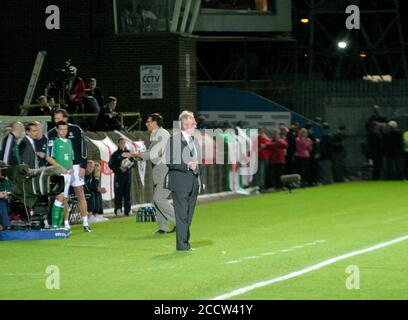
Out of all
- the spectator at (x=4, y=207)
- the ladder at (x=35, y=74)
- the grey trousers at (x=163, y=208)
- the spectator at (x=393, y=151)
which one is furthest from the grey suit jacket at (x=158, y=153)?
the spectator at (x=393, y=151)

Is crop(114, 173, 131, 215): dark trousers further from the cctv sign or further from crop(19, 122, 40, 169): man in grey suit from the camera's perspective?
the cctv sign

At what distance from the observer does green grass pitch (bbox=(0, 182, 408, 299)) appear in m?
13.3

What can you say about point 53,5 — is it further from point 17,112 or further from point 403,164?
point 403,164

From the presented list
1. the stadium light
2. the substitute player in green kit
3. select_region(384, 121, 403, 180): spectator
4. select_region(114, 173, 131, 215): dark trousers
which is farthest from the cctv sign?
the stadium light

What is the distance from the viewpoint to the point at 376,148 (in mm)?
38438

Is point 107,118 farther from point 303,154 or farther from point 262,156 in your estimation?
point 303,154

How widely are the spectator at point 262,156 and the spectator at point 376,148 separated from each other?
17.8 feet

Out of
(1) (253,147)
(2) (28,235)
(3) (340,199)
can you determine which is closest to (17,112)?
(1) (253,147)

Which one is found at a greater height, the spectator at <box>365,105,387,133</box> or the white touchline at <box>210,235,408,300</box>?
the spectator at <box>365,105,387,133</box>

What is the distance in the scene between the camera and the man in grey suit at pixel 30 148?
20656 mm

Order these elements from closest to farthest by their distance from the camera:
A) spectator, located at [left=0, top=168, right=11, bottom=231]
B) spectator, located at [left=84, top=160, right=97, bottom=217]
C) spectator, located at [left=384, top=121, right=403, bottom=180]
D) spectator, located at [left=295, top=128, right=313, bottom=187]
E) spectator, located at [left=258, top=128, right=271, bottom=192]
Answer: spectator, located at [left=0, top=168, right=11, bottom=231], spectator, located at [left=84, top=160, right=97, bottom=217], spectator, located at [left=258, top=128, right=271, bottom=192], spectator, located at [left=295, top=128, right=313, bottom=187], spectator, located at [left=384, top=121, right=403, bottom=180]

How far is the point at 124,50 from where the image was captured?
3675 cm

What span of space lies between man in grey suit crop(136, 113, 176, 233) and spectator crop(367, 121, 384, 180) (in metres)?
18.3

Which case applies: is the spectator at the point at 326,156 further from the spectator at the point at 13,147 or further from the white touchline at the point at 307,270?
the spectator at the point at 13,147
